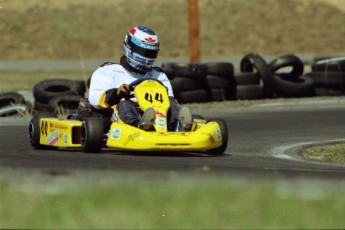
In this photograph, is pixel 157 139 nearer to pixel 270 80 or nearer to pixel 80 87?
pixel 80 87

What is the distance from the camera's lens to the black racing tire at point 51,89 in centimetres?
1546

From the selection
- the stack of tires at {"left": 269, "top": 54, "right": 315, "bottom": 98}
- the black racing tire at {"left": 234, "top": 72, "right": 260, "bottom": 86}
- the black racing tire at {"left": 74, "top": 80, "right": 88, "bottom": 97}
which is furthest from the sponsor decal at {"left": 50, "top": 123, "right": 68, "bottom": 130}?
the stack of tires at {"left": 269, "top": 54, "right": 315, "bottom": 98}

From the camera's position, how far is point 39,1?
3850 cm

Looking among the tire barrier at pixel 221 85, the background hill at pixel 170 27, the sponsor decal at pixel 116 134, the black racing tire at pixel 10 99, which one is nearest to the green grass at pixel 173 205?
the sponsor decal at pixel 116 134

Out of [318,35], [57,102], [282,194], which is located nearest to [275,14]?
[318,35]

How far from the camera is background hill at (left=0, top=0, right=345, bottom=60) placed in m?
33.2

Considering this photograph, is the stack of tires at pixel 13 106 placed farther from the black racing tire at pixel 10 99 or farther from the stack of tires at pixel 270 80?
the stack of tires at pixel 270 80

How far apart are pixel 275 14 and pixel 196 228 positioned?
31.6 m

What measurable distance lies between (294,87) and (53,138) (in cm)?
721

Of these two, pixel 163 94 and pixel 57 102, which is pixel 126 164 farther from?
pixel 57 102

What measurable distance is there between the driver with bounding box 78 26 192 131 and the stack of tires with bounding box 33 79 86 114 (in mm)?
4204

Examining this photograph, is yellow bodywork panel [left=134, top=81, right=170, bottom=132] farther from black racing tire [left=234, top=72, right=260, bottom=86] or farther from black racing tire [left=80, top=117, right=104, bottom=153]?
black racing tire [left=234, top=72, right=260, bottom=86]

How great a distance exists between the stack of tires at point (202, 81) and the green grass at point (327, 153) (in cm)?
487

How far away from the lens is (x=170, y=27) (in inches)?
1398
